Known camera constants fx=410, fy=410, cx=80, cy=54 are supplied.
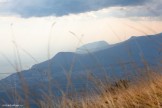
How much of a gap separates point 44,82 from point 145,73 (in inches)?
68.6

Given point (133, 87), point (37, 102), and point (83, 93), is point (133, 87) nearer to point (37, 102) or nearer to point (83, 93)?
point (83, 93)

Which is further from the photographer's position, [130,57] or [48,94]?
[130,57]

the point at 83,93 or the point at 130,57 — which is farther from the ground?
the point at 130,57

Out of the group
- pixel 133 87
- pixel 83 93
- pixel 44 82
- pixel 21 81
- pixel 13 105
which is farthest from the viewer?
pixel 133 87

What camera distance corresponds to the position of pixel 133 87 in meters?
6.39

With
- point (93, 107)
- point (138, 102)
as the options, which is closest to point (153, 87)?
point (138, 102)

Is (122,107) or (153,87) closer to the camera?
(122,107)

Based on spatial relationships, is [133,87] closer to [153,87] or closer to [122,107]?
[153,87]

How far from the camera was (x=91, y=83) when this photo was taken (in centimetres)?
631

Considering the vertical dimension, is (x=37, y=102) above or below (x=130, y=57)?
below

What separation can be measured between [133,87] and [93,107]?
1.04 metres

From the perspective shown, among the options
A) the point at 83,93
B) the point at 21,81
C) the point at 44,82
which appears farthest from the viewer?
the point at 83,93

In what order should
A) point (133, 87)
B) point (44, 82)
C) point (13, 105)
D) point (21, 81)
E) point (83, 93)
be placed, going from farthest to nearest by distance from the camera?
point (133, 87) → point (83, 93) → point (44, 82) → point (13, 105) → point (21, 81)

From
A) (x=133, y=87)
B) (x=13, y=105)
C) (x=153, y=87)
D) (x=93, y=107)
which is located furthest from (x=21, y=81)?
(x=133, y=87)
